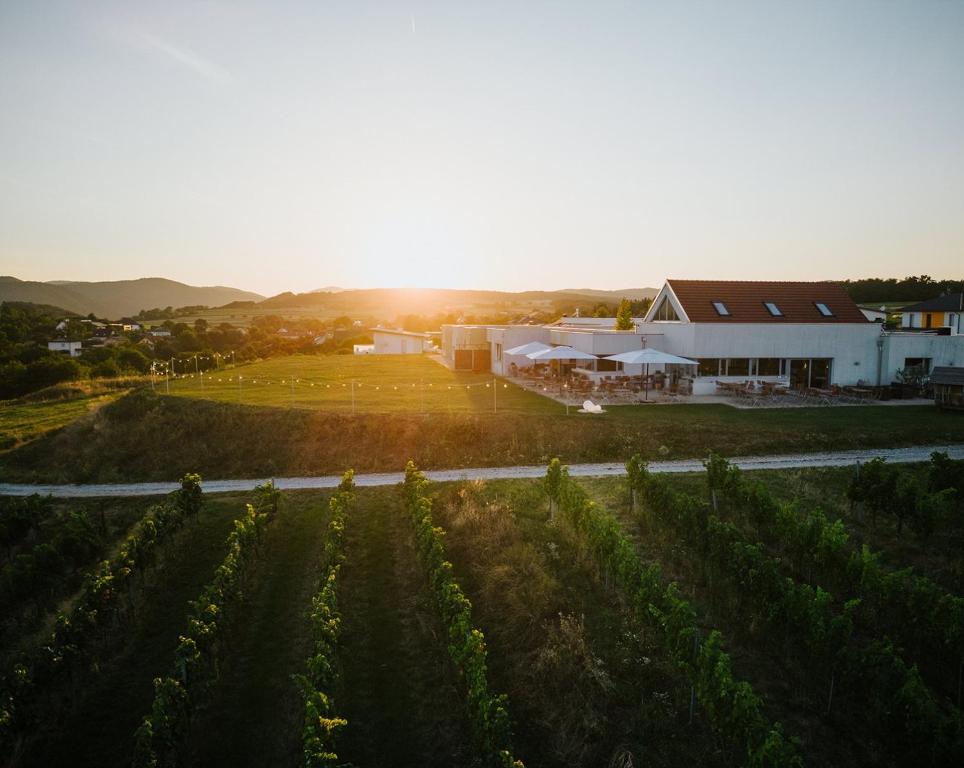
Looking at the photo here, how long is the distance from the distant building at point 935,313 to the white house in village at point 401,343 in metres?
41.5

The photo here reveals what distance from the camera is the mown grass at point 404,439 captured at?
2405 cm

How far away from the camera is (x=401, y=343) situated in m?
63.8

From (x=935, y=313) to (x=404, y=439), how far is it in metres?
47.1

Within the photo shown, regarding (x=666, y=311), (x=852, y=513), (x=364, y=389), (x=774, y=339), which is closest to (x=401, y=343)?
(x=364, y=389)

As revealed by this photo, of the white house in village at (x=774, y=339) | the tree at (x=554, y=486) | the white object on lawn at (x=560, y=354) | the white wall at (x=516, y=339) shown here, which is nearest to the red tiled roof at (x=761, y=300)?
the white house in village at (x=774, y=339)

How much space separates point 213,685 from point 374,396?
68.0 ft

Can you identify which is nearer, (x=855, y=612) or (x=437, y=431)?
(x=855, y=612)

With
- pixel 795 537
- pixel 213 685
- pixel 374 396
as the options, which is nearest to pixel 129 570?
pixel 213 685

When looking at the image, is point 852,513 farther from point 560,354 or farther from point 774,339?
point 560,354

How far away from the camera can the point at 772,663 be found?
11.2 meters

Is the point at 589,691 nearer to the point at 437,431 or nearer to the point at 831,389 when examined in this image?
the point at 437,431

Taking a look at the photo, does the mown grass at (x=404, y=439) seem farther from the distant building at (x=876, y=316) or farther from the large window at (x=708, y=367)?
the distant building at (x=876, y=316)

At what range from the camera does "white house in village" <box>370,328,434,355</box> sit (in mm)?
62688

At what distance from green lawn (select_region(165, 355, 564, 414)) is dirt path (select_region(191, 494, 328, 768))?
11.9m
